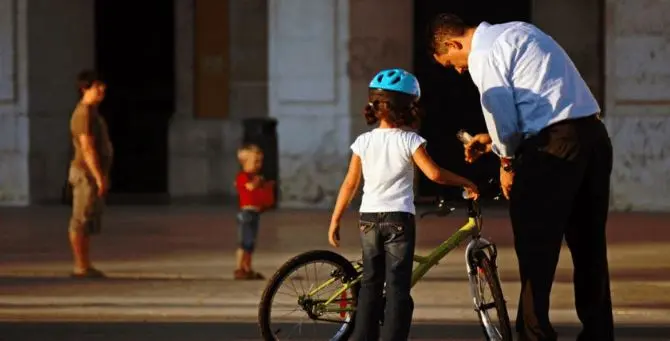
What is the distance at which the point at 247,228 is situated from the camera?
40.1ft

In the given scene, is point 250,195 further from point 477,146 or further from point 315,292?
point 477,146

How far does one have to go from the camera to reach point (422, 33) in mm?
19219

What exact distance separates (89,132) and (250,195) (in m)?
1.37

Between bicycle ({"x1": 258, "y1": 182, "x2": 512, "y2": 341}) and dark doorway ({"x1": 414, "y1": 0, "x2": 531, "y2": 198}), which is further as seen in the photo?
dark doorway ({"x1": 414, "y1": 0, "x2": 531, "y2": 198})

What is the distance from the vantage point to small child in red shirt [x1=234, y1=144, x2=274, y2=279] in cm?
1215

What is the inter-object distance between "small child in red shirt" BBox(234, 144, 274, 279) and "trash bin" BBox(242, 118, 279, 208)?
6.11m

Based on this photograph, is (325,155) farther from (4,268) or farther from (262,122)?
(4,268)

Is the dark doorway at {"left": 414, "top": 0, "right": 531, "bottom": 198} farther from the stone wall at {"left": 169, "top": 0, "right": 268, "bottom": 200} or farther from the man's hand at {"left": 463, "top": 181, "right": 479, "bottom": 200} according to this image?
the man's hand at {"left": 463, "top": 181, "right": 479, "bottom": 200}

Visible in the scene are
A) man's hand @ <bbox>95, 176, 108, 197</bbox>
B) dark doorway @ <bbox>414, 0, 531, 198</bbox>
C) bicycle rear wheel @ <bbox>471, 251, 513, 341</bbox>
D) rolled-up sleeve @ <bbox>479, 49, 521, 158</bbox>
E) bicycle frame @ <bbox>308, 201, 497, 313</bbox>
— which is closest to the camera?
rolled-up sleeve @ <bbox>479, 49, 521, 158</bbox>

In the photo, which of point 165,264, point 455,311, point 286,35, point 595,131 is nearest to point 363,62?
point 286,35

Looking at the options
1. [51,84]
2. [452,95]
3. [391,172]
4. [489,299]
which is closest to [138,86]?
[51,84]

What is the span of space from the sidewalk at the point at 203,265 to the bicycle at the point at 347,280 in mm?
1905

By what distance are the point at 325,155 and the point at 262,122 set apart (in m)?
0.81


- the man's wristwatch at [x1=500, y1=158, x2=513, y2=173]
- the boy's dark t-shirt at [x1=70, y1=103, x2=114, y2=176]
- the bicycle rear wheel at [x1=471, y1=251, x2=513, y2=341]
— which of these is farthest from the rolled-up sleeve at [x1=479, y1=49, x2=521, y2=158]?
the boy's dark t-shirt at [x1=70, y1=103, x2=114, y2=176]
